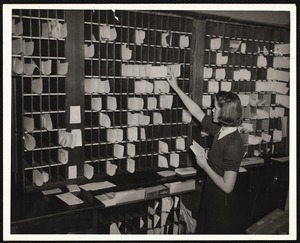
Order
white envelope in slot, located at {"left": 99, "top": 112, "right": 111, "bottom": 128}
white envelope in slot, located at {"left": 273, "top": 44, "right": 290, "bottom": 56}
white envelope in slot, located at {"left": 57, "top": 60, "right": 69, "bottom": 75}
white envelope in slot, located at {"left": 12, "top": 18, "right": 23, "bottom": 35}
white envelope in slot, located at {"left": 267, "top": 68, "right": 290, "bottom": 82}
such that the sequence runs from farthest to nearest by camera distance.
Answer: white envelope in slot, located at {"left": 267, "top": 68, "right": 290, "bottom": 82} < white envelope in slot, located at {"left": 273, "top": 44, "right": 290, "bottom": 56} < white envelope in slot, located at {"left": 99, "top": 112, "right": 111, "bottom": 128} < white envelope in slot, located at {"left": 57, "top": 60, "right": 69, "bottom": 75} < white envelope in slot, located at {"left": 12, "top": 18, "right": 23, "bottom": 35}

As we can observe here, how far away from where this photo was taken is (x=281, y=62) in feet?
14.3

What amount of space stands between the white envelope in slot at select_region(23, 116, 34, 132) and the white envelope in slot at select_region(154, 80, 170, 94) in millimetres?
1257

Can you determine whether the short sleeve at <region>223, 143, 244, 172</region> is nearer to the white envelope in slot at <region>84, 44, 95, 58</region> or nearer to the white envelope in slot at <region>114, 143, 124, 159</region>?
the white envelope in slot at <region>114, 143, 124, 159</region>

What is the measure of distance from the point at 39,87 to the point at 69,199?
0.96 metres

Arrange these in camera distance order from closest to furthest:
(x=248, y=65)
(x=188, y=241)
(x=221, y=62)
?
1. (x=188, y=241)
2. (x=221, y=62)
3. (x=248, y=65)

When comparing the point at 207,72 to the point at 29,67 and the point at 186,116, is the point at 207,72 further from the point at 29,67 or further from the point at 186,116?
the point at 29,67

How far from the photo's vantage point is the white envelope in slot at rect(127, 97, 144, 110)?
3400mm

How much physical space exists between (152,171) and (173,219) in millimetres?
723

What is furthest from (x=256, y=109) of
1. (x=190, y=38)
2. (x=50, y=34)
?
(x=50, y=34)

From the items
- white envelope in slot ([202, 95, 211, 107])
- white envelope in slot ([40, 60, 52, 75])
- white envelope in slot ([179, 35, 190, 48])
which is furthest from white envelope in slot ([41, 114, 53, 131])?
white envelope in slot ([202, 95, 211, 107])

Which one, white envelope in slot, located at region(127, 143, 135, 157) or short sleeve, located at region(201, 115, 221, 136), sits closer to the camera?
short sleeve, located at region(201, 115, 221, 136)

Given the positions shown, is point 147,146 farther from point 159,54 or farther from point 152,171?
point 159,54

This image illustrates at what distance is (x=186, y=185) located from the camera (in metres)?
3.68

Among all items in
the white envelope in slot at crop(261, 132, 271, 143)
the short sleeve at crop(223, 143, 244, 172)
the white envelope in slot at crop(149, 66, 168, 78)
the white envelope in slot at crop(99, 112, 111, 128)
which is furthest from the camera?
the white envelope in slot at crop(261, 132, 271, 143)
